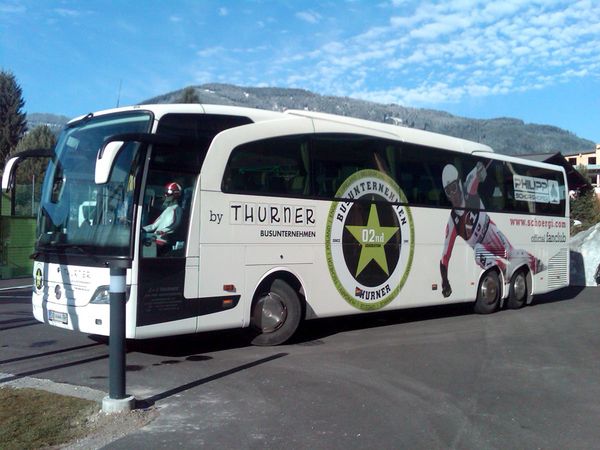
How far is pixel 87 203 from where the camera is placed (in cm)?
827

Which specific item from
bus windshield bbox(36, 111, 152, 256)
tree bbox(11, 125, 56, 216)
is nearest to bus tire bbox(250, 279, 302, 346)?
bus windshield bbox(36, 111, 152, 256)

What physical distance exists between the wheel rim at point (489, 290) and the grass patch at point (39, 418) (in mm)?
10508

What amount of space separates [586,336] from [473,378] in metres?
4.94

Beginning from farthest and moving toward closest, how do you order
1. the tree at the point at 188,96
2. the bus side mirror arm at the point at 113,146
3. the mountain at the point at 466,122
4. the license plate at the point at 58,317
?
1. the mountain at the point at 466,122
2. the tree at the point at 188,96
3. the license plate at the point at 58,317
4. the bus side mirror arm at the point at 113,146

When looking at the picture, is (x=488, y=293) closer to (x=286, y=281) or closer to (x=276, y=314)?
(x=286, y=281)

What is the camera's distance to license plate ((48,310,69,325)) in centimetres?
828

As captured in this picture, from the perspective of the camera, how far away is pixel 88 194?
27.2 feet

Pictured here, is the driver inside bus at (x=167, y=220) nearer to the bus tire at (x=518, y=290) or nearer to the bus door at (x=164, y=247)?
the bus door at (x=164, y=247)

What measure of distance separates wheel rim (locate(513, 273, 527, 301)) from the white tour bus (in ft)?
8.10

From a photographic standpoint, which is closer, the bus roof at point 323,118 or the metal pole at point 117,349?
the metal pole at point 117,349

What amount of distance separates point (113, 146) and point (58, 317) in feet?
8.71

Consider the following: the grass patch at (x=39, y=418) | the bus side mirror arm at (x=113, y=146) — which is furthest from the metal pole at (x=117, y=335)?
the bus side mirror arm at (x=113, y=146)

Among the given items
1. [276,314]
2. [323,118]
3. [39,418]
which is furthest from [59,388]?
[323,118]

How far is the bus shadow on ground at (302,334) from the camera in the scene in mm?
9562
